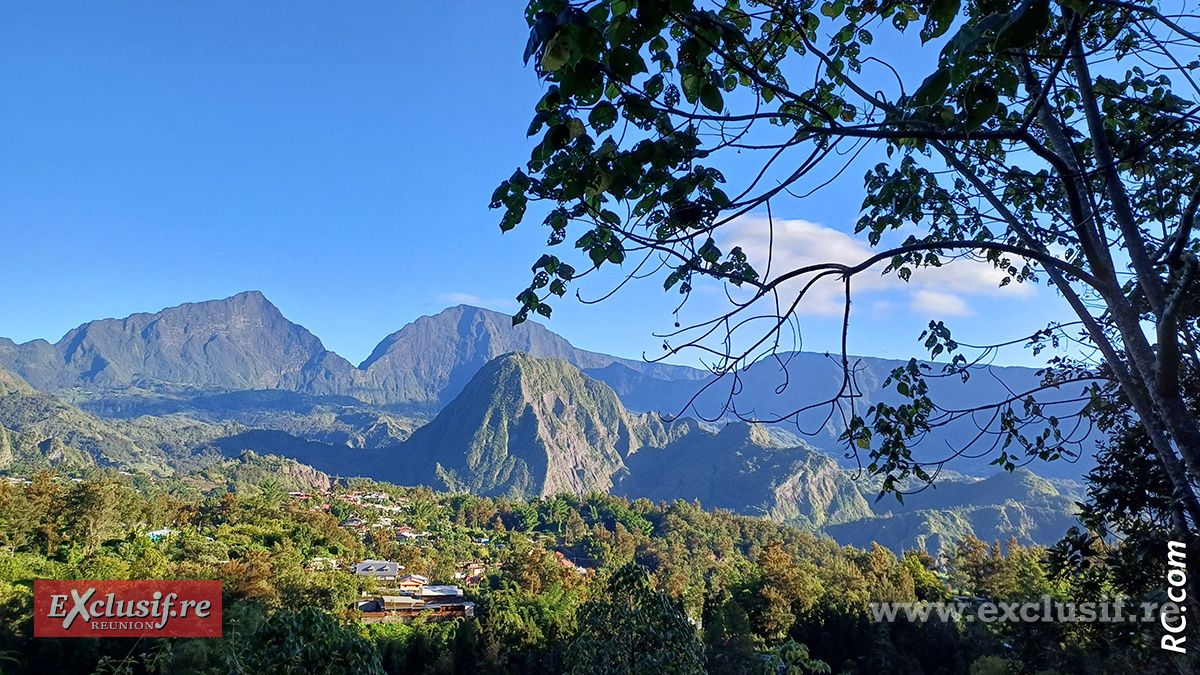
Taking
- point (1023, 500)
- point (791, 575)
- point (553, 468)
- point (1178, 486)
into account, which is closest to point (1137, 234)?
point (1178, 486)

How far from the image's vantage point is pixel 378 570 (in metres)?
36.7

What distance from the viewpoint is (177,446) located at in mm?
166500

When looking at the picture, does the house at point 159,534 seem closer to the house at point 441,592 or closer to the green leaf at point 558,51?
the house at point 441,592

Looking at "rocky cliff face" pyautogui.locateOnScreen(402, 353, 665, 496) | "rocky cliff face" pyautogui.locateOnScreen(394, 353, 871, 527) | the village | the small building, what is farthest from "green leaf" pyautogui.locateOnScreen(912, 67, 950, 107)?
"rocky cliff face" pyautogui.locateOnScreen(402, 353, 665, 496)

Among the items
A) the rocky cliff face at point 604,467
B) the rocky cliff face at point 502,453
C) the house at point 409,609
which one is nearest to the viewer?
the house at point 409,609

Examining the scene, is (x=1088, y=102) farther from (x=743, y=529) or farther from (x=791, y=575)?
(x=743, y=529)

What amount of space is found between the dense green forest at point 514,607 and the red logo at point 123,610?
394 millimetres

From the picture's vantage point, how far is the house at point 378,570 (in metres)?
35.0

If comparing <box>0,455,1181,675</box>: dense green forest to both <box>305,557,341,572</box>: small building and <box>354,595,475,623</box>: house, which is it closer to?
<box>305,557,341,572</box>: small building

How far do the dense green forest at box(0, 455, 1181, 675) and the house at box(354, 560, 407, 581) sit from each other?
2.51m

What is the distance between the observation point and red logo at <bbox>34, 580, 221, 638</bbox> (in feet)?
51.0

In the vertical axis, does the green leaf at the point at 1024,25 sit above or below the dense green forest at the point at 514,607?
above

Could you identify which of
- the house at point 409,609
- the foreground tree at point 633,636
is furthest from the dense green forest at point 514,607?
the house at point 409,609

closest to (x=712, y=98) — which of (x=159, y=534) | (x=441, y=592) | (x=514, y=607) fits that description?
(x=514, y=607)
